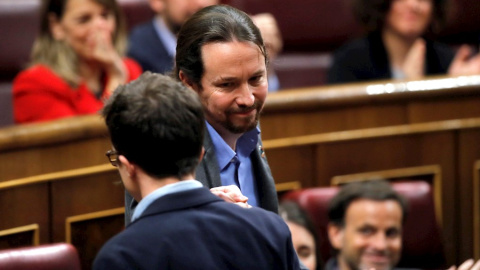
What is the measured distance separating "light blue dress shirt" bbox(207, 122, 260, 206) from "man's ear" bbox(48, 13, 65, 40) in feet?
2.95

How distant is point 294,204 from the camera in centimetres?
140

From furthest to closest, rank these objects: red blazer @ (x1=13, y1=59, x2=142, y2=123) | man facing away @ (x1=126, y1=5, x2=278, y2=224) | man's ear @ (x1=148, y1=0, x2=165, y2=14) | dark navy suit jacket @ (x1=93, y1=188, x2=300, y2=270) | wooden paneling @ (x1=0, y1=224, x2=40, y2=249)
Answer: man's ear @ (x1=148, y1=0, x2=165, y2=14)
red blazer @ (x1=13, y1=59, x2=142, y2=123)
wooden paneling @ (x1=0, y1=224, x2=40, y2=249)
man facing away @ (x1=126, y1=5, x2=278, y2=224)
dark navy suit jacket @ (x1=93, y1=188, x2=300, y2=270)

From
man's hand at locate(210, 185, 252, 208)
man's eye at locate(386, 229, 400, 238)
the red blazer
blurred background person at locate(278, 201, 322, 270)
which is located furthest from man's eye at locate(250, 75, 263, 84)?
the red blazer

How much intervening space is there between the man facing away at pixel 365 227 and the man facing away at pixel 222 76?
600 mm

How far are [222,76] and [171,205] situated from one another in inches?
6.7

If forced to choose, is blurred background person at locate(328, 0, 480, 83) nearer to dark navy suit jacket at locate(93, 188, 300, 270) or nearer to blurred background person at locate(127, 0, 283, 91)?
blurred background person at locate(127, 0, 283, 91)

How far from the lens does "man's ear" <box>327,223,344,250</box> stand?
55.8 inches

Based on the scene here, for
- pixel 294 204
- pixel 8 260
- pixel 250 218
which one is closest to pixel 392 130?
pixel 294 204

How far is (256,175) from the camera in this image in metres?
0.88

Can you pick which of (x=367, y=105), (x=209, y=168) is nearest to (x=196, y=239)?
(x=209, y=168)

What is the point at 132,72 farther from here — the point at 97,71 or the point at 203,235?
the point at 203,235

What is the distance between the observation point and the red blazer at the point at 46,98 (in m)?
1.60

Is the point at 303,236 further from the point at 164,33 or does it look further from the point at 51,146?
the point at 164,33

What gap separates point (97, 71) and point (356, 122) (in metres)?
0.51
